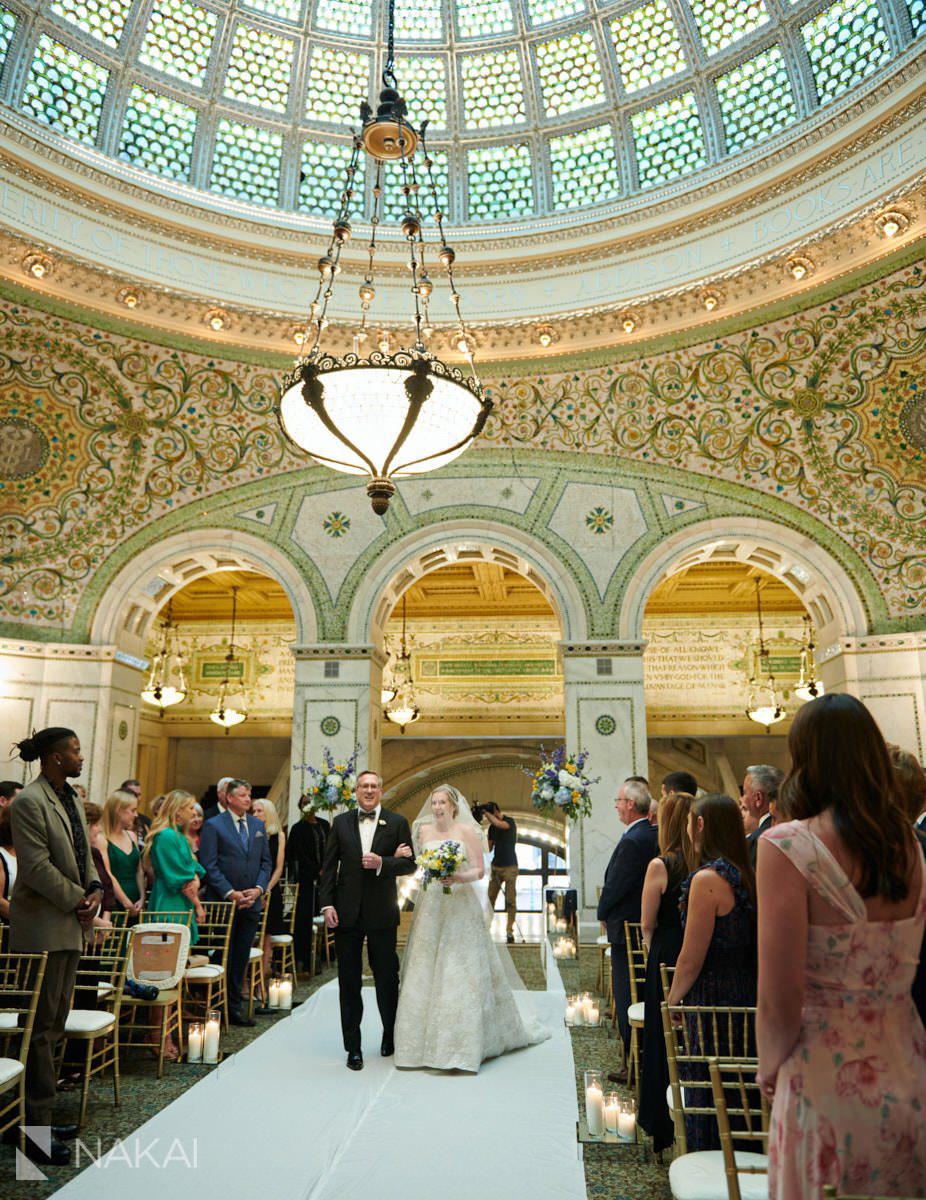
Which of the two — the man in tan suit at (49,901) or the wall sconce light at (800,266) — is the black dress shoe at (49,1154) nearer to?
the man in tan suit at (49,901)

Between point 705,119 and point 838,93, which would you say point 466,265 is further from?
point 838,93

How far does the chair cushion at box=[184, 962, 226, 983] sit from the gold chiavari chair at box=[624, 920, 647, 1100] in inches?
100

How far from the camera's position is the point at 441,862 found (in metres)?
5.41

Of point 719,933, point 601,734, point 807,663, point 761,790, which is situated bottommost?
point 719,933

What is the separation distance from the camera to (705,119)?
11.6 meters

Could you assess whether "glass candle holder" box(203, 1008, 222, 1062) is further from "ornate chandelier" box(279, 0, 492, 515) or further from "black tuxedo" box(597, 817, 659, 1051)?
"ornate chandelier" box(279, 0, 492, 515)

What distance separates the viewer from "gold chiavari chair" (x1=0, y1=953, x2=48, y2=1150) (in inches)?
140

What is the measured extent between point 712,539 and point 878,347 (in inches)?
109

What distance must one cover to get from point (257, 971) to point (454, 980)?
2962 mm

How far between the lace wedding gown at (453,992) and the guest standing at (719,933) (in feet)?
7.22

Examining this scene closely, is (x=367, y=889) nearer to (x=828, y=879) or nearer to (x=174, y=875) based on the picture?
(x=174, y=875)

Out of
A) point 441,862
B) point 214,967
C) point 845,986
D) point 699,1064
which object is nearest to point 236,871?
point 214,967

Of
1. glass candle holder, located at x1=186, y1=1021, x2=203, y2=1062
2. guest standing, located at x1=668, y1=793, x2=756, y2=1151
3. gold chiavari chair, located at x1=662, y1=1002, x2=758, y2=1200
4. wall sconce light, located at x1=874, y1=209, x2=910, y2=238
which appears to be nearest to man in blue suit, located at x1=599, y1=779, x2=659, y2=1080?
gold chiavari chair, located at x1=662, y1=1002, x2=758, y2=1200

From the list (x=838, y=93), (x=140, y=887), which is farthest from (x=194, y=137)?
(x=140, y=887)
